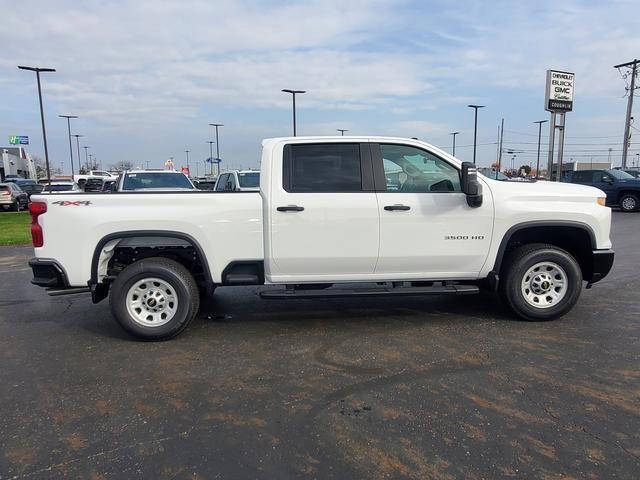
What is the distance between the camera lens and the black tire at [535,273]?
5289mm

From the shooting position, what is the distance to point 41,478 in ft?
9.02

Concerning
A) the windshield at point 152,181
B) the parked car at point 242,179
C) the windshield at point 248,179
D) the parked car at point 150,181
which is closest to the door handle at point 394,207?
the parked car at point 150,181

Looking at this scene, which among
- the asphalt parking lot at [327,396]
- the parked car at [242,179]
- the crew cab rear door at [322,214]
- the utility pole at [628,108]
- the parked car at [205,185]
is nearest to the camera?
the asphalt parking lot at [327,396]

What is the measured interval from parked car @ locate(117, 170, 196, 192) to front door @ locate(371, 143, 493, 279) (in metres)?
8.56

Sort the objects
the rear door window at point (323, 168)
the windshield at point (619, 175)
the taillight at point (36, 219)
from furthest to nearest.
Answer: the windshield at point (619, 175)
the rear door window at point (323, 168)
the taillight at point (36, 219)

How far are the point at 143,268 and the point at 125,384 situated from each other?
4.15ft

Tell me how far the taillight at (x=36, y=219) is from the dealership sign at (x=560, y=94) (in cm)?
1497

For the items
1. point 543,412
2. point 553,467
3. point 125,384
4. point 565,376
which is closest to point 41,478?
point 125,384

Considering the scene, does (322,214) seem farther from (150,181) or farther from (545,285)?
(150,181)

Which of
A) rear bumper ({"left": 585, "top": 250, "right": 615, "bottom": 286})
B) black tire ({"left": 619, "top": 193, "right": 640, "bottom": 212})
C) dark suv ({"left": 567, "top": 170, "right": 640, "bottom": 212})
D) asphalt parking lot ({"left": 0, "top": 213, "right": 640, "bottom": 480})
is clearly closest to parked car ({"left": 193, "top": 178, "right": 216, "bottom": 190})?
dark suv ({"left": 567, "top": 170, "right": 640, "bottom": 212})

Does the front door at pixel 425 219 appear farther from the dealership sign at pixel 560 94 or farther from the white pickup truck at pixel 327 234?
the dealership sign at pixel 560 94

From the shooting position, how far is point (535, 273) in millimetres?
5379

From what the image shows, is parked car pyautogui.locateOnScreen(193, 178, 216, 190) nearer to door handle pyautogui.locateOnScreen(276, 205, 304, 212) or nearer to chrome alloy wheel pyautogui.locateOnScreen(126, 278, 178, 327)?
chrome alloy wheel pyautogui.locateOnScreen(126, 278, 178, 327)

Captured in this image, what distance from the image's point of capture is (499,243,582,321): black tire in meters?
5.29
